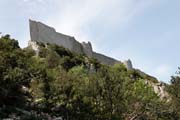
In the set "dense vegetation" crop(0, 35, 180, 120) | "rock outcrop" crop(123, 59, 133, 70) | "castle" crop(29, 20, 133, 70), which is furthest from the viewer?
"rock outcrop" crop(123, 59, 133, 70)

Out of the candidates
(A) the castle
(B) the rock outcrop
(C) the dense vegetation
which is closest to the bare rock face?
(A) the castle

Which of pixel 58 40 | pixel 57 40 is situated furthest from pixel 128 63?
pixel 57 40

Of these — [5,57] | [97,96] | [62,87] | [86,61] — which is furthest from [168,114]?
[86,61]

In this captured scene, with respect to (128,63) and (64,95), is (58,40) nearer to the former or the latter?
(128,63)

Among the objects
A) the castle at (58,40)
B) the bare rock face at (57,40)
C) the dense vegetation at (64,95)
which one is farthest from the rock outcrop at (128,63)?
the dense vegetation at (64,95)

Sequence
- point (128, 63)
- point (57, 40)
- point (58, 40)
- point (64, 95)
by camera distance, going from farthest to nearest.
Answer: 1. point (128, 63)
2. point (58, 40)
3. point (57, 40)
4. point (64, 95)

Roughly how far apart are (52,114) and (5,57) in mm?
5997

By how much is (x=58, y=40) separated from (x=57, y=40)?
342 mm

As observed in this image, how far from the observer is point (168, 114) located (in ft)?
134

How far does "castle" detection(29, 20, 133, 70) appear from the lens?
247 feet

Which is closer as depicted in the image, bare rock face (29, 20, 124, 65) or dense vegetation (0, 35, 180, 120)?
dense vegetation (0, 35, 180, 120)

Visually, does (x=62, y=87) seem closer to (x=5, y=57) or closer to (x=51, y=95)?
(x=51, y=95)

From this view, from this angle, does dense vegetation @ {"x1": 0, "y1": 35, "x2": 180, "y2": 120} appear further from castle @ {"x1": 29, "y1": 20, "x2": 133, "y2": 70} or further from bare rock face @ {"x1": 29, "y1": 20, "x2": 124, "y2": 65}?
bare rock face @ {"x1": 29, "y1": 20, "x2": 124, "y2": 65}

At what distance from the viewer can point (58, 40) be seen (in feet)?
263
